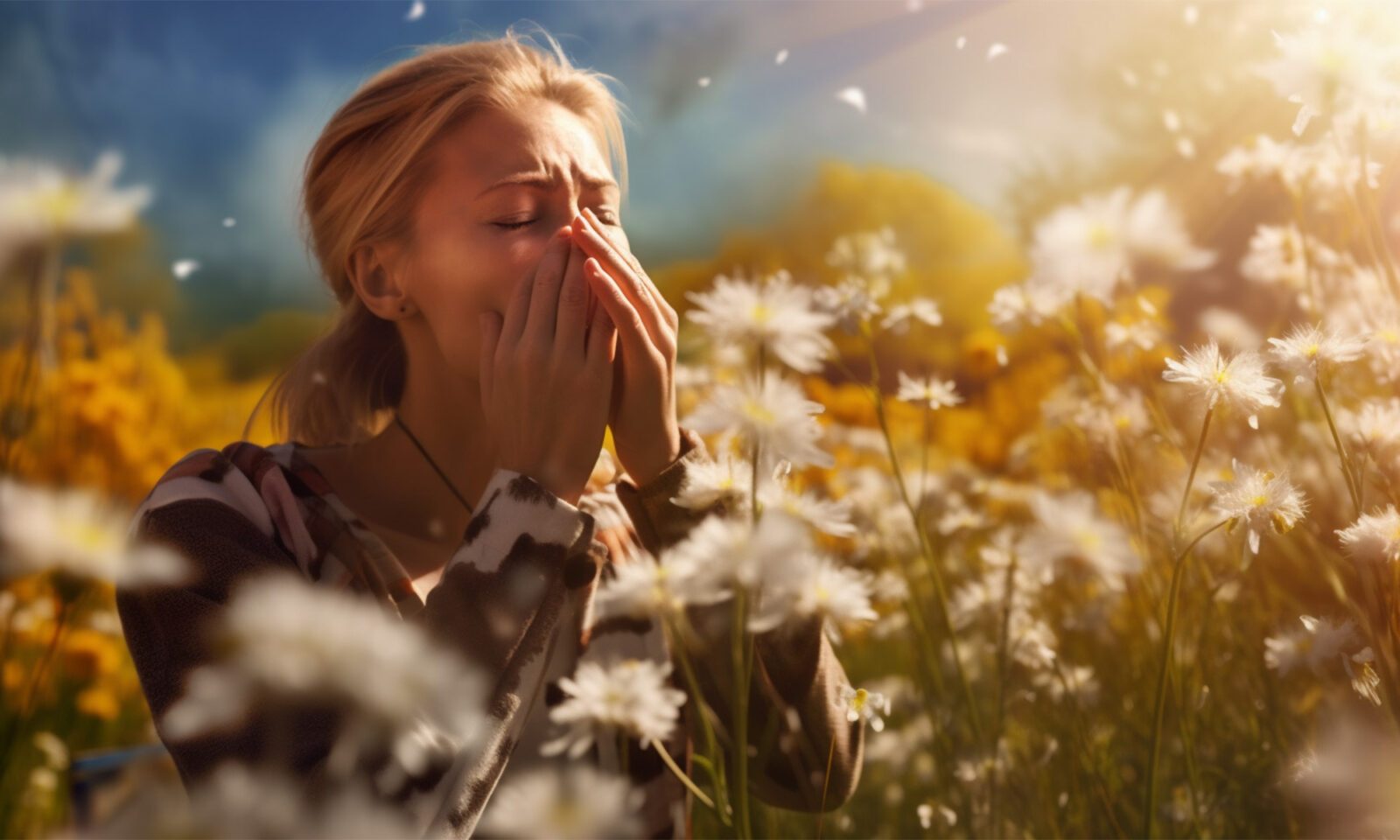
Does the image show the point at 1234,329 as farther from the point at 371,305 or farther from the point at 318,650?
the point at 318,650

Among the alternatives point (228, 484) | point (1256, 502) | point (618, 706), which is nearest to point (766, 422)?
point (618, 706)

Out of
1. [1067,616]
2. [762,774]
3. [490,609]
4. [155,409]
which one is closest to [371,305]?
[490,609]

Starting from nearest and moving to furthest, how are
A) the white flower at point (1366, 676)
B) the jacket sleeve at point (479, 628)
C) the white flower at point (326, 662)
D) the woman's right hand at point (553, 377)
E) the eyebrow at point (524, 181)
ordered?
the white flower at point (326, 662) → the white flower at point (1366, 676) → the jacket sleeve at point (479, 628) → the woman's right hand at point (553, 377) → the eyebrow at point (524, 181)

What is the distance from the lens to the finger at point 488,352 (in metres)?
0.89

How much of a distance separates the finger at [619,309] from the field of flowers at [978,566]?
0.10m

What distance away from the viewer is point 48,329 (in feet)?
1.46

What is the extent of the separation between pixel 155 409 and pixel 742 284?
218cm

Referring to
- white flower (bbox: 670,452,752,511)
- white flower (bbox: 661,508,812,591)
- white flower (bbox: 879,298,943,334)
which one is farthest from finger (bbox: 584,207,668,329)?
white flower (bbox: 661,508,812,591)

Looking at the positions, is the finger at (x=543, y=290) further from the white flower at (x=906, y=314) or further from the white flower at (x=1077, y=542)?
the white flower at (x=1077, y=542)

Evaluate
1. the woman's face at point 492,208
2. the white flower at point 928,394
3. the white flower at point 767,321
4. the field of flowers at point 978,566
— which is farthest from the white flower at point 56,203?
the white flower at point 928,394

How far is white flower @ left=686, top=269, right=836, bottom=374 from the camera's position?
540 millimetres

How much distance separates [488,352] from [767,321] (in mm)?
450

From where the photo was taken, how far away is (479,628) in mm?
750

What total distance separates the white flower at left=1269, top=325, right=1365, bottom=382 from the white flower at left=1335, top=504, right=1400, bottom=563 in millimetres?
95
